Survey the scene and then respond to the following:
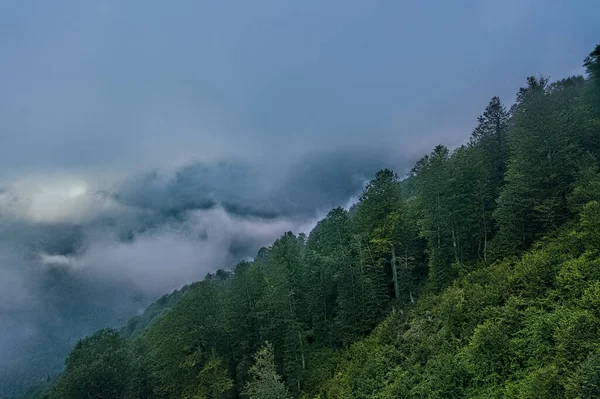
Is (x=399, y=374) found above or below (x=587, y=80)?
below

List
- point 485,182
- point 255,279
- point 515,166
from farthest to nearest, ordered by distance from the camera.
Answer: point 255,279 → point 485,182 → point 515,166

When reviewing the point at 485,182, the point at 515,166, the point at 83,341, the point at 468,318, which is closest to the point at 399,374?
the point at 468,318

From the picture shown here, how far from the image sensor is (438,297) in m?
30.6

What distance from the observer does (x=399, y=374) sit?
24562 mm

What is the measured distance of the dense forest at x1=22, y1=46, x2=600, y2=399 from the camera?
1792cm

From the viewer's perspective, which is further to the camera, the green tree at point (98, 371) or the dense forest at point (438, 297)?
the green tree at point (98, 371)

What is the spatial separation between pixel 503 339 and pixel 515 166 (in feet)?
65.5

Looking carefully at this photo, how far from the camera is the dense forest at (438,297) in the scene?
17.9 metres

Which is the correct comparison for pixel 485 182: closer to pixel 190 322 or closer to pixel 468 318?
pixel 468 318

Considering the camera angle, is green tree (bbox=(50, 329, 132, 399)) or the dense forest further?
green tree (bbox=(50, 329, 132, 399))

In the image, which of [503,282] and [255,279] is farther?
[255,279]

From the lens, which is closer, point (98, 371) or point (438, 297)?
point (438, 297)

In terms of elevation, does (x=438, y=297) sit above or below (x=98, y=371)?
above

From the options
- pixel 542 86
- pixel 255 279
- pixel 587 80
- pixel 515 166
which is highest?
pixel 587 80
